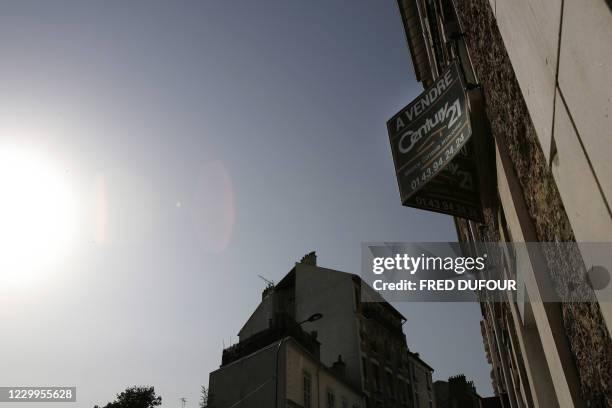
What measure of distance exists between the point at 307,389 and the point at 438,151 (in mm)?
19865

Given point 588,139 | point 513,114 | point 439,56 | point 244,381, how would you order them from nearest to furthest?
1. point 588,139
2. point 513,114
3. point 439,56
4. point 244,381

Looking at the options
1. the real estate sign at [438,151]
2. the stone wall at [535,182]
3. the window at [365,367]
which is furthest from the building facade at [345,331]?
the stone wall at [535,182]

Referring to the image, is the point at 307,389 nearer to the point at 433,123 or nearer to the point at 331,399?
the point at 331,399

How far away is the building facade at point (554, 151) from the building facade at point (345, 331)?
2194 cm

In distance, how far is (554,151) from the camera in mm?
2119

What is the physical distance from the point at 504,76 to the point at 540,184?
Answer: 0.84 meters

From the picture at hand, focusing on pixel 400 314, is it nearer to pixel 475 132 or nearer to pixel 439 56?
pixel 439 56

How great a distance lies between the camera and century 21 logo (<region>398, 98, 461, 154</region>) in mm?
4562

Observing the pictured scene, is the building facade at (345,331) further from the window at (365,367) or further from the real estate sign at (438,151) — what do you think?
the real estate sign at (438,151)

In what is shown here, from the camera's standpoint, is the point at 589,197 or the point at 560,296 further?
the point at 560,296

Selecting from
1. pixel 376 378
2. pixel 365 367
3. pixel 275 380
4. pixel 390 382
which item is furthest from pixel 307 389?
pixel 390 382

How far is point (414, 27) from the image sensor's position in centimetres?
1248

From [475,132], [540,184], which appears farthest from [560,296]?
[475,132]

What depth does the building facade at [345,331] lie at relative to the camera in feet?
91.7
